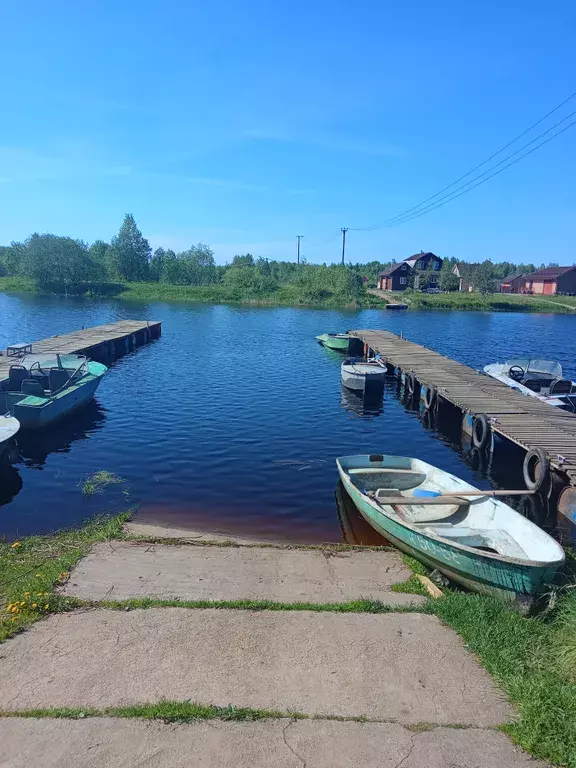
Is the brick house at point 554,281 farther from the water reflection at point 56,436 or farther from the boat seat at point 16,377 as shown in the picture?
the boat seat at point 16,377

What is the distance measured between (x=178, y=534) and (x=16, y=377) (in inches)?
542

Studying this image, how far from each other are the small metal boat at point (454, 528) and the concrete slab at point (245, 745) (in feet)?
13.1

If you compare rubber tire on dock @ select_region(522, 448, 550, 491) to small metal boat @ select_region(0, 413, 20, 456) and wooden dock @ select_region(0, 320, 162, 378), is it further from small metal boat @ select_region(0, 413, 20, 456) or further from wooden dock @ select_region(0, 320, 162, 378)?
wooden dock @ select_region(0, 320, 162, 378)

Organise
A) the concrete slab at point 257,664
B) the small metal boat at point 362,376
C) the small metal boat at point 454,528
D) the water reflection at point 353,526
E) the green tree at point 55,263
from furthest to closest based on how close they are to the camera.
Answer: the green tree at point 55,263
the small metal boat at point 362,376
the water reflection at point 353,526
the small metal boat at point 454,528
the concrete slab at point 257,664

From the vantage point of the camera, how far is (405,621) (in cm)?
871

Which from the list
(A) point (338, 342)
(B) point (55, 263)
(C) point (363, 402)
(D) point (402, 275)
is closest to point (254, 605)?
(C) point (363, 402)

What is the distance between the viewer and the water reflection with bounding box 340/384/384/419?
87.9 feet

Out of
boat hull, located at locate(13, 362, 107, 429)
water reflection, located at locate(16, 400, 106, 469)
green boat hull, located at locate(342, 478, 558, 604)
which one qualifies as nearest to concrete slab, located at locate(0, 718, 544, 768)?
green boat hull, located at locate(342, 478, 558, 604)

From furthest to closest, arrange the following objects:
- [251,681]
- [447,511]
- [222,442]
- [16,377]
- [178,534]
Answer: [16,377] < [222,442] < [447,511] < [178,534] < [251,681]

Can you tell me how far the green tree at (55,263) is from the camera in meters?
103

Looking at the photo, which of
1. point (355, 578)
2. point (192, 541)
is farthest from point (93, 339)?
point (355, 578)

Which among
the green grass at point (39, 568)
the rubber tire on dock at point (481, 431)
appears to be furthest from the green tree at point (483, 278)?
the green grass at point (39, 568)

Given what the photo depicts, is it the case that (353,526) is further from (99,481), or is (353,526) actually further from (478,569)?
(99,481)

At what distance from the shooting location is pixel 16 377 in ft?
74.9
